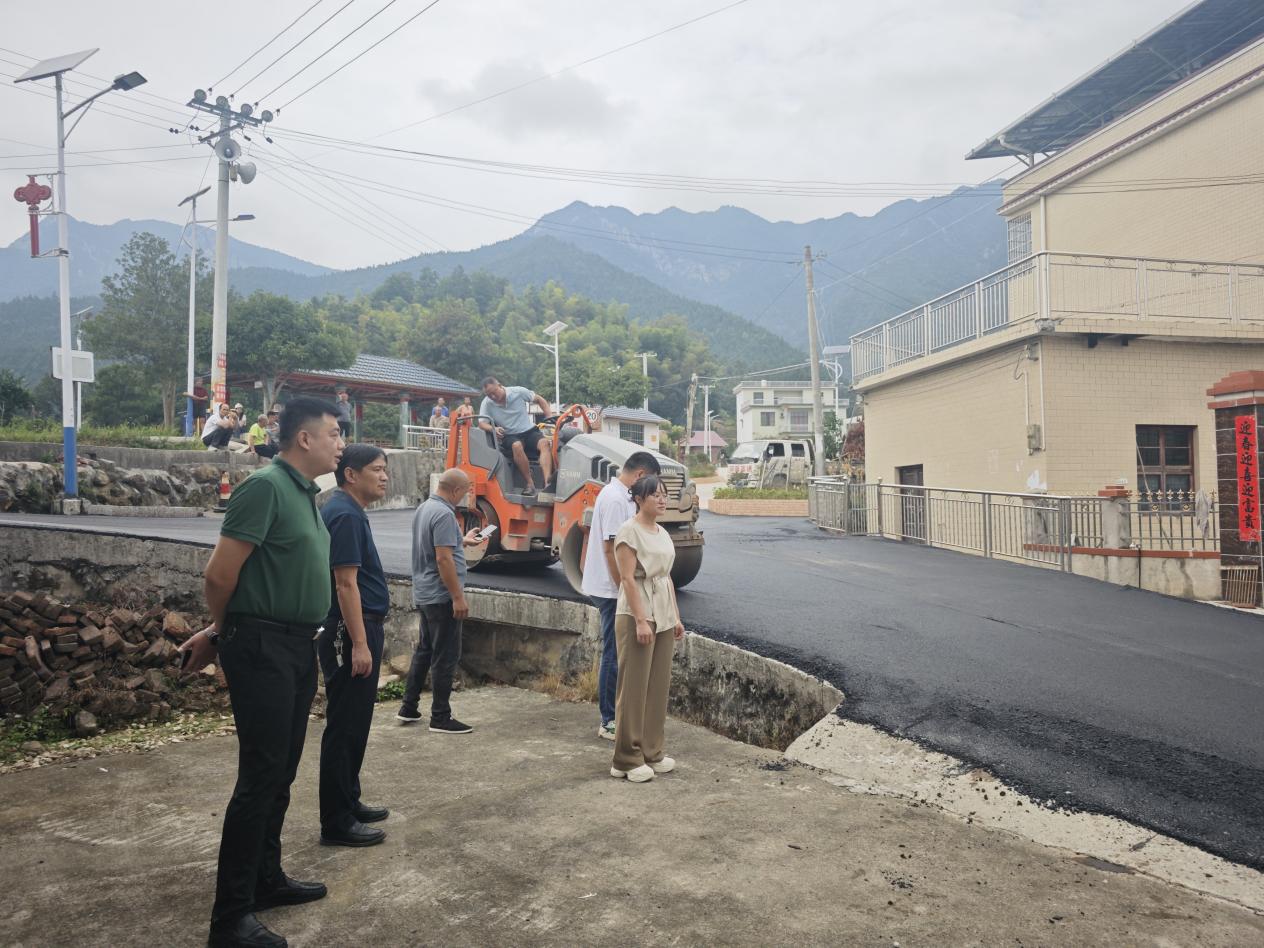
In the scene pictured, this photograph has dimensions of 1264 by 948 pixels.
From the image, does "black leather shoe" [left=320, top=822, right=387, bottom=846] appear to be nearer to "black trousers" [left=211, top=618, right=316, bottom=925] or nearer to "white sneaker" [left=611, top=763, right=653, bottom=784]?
"black trousers" [left=211, top=618, right=316, bottom=925]

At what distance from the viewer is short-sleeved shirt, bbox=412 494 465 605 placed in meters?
6.09

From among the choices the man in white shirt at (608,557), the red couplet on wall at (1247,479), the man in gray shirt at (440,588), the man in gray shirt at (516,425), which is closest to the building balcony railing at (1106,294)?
the red couplet on wall at (1247,479)

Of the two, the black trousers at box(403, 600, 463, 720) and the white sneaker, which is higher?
the black trousers at box(403, 600, 463, 720)

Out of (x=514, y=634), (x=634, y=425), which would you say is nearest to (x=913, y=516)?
(x=514, y=634)

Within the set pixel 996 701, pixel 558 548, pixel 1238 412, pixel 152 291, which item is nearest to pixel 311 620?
pixel 996 701

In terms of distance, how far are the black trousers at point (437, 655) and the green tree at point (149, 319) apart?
116 ft

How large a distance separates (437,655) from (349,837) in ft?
7.02

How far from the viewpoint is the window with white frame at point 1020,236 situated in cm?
2225

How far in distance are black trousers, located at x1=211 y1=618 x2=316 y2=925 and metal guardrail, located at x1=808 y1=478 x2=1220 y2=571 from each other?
36.5ft

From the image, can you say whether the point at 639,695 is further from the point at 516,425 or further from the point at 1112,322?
the point at 1112,322

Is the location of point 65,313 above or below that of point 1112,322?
above

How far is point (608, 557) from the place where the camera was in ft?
19.4

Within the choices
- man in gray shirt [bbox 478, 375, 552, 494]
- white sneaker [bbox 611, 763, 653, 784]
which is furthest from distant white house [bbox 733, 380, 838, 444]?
white sneaker [bbox 611, 763, 653, 784]

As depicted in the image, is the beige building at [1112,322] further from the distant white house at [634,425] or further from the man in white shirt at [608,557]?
the distant white house at [634,425]
